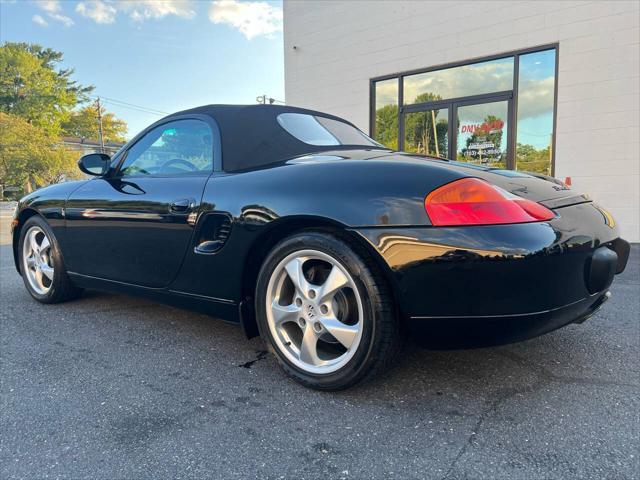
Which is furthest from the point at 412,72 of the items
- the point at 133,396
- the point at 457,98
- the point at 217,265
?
the point at 133,396

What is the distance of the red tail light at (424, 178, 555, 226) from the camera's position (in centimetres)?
170

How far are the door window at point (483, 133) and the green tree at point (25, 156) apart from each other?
29353 millimetres

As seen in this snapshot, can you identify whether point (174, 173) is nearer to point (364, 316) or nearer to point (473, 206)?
point (364, 316)

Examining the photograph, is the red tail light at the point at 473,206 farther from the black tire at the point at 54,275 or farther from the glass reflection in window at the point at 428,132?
the glass reflection in window at the point at 428,132

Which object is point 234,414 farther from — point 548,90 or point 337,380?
point 548,90

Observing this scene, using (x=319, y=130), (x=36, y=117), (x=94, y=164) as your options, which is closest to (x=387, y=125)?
(x=319, y=130)

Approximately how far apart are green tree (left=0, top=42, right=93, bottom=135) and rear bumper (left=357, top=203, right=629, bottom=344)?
4590cm

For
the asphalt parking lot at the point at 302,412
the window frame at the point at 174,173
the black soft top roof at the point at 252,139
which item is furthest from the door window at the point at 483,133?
the window frame at the point at 174,173

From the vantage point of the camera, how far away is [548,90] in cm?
749

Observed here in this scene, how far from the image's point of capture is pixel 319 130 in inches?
109

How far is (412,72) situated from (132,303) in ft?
23.4

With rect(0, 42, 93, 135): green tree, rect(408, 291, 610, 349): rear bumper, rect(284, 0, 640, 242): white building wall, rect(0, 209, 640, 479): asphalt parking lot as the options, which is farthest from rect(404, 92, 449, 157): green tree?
rect(0, 42, 93, 135): green tree

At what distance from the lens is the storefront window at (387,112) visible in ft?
30.2

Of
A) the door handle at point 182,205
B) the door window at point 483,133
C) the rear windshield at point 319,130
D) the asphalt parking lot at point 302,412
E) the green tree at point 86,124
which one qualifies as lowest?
the asphalt parking lot at point 302,412
